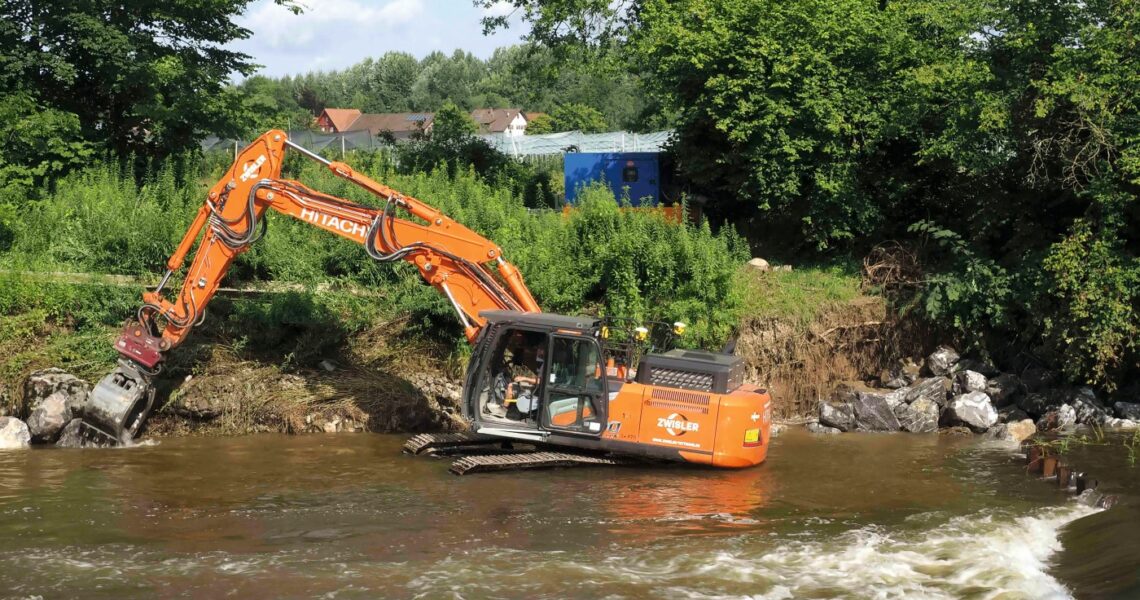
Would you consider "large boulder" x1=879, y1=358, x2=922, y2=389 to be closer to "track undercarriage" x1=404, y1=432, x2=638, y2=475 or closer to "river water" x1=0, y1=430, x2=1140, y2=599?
"river water" x1=0, y1=430, x2=1140, y2=599

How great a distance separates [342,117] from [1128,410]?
→ 236 ft

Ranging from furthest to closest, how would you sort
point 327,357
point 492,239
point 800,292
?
point 492,239
point 800,292
point 327,357

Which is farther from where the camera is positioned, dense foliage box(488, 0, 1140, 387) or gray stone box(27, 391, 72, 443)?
dense foliage box(488, 0, 1140, 387)

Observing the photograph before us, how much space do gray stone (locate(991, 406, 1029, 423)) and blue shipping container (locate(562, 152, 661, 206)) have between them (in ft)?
30.8

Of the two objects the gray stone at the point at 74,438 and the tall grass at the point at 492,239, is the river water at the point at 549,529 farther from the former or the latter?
the tall grass at the point at 492,239

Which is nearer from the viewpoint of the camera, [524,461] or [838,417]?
[524,461]

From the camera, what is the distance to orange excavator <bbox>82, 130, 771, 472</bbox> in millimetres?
13375

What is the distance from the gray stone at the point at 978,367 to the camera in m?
17.7

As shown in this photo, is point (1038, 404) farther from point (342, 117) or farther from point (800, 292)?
point (342, 117)

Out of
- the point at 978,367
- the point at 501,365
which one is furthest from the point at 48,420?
the point at 978,367

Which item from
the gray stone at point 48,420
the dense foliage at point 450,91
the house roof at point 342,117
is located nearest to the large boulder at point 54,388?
the gray stone at point 48,420

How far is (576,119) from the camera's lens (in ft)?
199

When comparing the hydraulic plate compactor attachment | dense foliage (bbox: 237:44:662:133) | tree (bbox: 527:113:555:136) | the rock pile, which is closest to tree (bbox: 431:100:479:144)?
the rock pile

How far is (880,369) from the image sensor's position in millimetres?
18359
